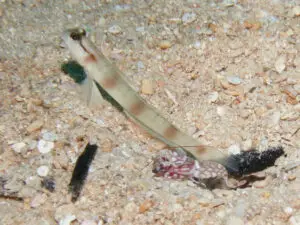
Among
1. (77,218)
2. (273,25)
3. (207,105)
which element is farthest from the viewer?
(273,25)

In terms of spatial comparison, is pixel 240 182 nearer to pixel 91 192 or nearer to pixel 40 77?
pixel 91 192

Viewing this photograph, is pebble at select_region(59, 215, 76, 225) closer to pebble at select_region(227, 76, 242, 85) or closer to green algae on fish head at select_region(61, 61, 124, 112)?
green algae on fish head at select_region(61, 61, 124, 112)

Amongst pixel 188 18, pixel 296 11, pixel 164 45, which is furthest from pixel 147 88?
pixel 296 11

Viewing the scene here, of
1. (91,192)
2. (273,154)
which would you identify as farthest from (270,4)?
(91,192)

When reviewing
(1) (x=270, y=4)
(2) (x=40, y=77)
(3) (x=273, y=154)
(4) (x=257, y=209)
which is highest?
(2) (x=40, y=77)

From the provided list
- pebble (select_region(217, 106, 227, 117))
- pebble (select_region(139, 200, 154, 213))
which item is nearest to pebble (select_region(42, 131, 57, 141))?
pebble (select_region(139, 200, 154, 213))

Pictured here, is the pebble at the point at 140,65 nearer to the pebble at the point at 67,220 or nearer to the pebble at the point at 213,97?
the pebble at the point at 213,97

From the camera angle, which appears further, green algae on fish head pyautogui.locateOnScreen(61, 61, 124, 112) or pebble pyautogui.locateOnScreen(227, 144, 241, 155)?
green algae on fish head pyautogui.locateOnScreen(61, 61, 124, 112)

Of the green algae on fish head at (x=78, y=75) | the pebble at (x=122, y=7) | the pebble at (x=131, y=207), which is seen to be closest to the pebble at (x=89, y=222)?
the pebble at (x=131, y=207)
